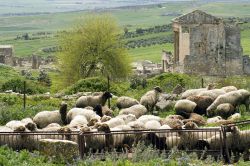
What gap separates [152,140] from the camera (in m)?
22.2

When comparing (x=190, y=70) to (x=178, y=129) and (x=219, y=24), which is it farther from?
(x=178, y=129)

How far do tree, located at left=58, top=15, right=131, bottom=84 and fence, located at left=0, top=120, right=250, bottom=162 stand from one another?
3173cm

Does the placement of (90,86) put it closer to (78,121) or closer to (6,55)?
(78,121)

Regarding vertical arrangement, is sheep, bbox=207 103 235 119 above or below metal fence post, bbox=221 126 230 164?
below

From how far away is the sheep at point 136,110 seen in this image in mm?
29144

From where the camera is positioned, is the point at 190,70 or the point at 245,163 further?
the point at 190,70

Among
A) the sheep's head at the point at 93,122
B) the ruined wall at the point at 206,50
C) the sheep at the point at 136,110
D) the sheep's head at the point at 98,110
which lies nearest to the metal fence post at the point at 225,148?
the sheep's head at the point at 93,122

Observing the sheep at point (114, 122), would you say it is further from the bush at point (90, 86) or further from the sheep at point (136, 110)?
the bush at point (90, 86)

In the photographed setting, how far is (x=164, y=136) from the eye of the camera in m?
22.4

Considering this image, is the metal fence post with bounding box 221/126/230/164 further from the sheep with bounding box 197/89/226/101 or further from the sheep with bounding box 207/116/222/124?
the sheep with bounding box 197/89/226/101

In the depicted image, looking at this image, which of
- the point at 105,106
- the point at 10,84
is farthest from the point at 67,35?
the point at 105,106

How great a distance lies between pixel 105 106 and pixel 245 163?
40.1 ft

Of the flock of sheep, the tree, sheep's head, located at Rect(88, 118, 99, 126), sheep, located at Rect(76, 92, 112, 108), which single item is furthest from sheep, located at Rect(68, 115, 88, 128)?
the tree

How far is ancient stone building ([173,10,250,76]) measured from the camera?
183 feet
